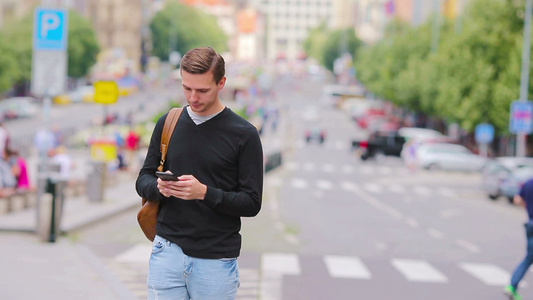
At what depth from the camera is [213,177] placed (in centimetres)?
527

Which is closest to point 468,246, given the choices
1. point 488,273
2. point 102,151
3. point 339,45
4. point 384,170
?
point 488,273

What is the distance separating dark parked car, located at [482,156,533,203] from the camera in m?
33.0

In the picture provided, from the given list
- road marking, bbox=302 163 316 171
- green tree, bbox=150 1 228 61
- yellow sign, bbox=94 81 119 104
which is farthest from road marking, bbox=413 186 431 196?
green tree, bbox=150 1 228 61

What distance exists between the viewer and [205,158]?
523 centimetres

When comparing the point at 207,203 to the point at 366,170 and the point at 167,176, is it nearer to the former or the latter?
the point at 167,176

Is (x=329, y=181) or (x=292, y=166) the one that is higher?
(x=329, y=181)

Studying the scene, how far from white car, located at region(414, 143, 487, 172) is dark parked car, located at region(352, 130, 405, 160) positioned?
7511 mm

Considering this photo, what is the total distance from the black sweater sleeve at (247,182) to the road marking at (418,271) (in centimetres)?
919

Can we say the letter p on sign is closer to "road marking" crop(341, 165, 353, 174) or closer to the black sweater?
the black sweater

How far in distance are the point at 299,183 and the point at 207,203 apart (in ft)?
114

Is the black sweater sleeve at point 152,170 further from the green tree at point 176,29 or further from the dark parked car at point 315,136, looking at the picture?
the green tree at point 176,29

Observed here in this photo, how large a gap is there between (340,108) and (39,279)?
11409 cm

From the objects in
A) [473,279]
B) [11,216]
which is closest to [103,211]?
[11,216]

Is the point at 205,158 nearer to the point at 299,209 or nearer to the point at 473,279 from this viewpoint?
the point at 473,279
